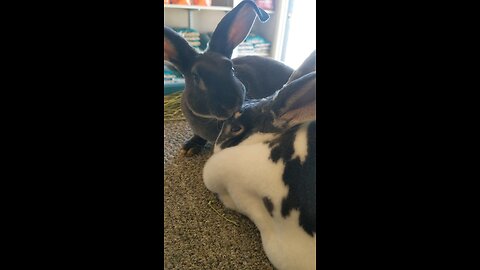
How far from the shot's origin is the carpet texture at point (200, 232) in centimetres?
57

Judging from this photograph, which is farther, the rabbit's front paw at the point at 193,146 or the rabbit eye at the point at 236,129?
the rabbit's front paw at the point at 193,146

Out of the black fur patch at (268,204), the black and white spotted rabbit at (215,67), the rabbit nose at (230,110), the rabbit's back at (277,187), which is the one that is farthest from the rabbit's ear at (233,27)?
the black fur patch at (268,204)

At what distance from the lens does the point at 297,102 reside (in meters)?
0.54

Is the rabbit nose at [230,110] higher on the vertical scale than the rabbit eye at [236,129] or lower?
higher

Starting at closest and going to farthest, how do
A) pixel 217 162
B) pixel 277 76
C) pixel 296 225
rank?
pixel 296 225 < pixel 217 162 < pixel 277 76

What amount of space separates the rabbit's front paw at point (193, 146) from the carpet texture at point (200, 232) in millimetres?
74

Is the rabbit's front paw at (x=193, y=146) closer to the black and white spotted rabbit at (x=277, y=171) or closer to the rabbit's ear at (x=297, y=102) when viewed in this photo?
the black and white spotted rabbit at (x=277, y=171)

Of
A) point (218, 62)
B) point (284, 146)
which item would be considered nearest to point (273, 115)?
point (284, 146)

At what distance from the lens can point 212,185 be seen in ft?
2.29

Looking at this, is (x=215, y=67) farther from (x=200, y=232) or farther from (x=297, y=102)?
(x=200, y=232)

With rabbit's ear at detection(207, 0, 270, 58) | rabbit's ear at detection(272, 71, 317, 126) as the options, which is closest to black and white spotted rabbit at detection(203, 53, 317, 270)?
rabbit's ear at detection(272, 71, 317, 126)
